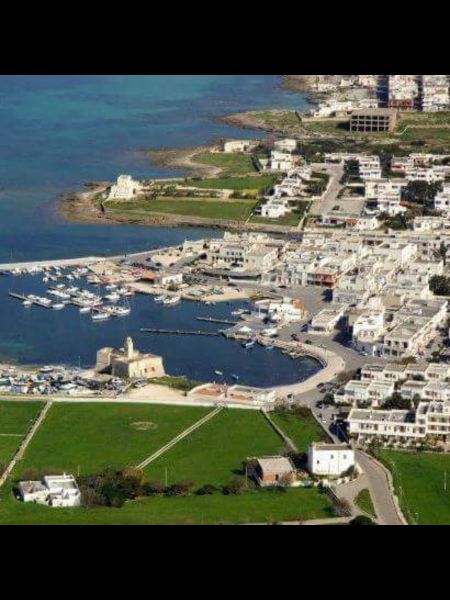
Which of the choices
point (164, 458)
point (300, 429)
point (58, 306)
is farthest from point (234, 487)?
point (58, 306)

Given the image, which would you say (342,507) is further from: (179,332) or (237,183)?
(237,183)

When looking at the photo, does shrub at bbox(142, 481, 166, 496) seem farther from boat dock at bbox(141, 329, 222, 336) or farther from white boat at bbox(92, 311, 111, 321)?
white boat at bbox(92, 311, 111, 321)

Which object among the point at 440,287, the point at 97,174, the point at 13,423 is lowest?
the point at 440,287

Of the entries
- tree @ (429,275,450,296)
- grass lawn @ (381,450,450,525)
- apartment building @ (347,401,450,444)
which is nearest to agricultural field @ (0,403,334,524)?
grass lawn @ (381,450,450,525)

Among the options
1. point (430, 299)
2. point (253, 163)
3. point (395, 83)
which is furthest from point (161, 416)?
point (395, 83)

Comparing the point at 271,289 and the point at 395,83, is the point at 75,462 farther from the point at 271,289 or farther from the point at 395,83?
the point at 395,83
